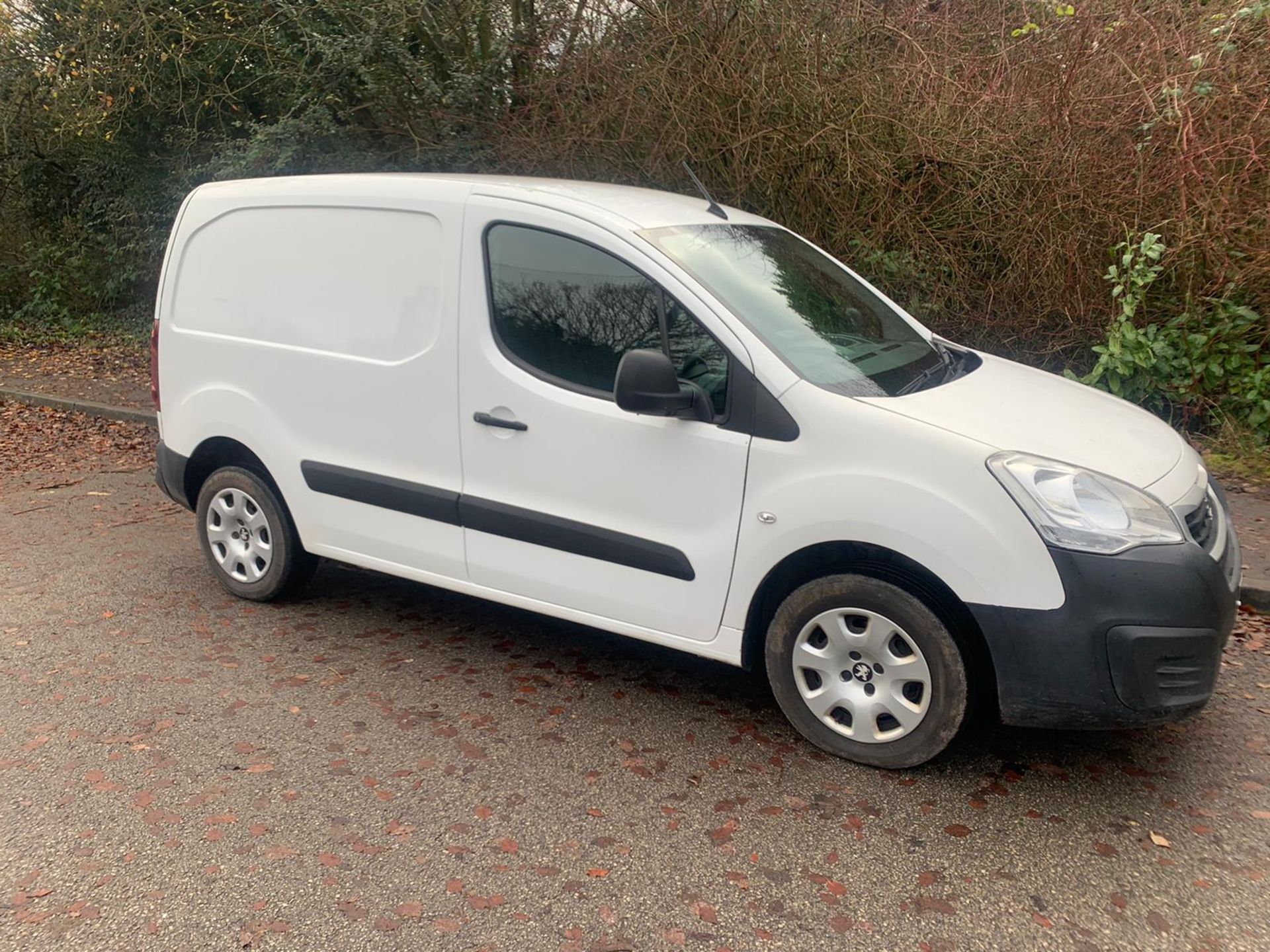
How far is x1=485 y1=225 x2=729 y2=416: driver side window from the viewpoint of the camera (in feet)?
11.8

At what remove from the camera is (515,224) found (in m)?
3.94

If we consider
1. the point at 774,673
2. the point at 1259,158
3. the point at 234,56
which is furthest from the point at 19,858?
the point at 234,56

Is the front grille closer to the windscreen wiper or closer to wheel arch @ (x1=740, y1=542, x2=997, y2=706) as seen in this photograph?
wheel arch @ (x1=740, y1=542, x2=997, y2=706)

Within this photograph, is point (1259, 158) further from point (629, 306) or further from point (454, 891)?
point (454, 891)

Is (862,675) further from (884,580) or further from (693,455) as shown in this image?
(693,455)

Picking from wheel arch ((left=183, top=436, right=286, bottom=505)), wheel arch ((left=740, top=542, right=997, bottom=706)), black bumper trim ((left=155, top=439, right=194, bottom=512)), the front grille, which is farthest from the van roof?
the front grille

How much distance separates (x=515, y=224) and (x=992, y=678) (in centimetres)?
232

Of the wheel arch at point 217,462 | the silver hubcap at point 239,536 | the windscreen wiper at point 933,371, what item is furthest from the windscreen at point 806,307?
the silver hubcap at point 239,536

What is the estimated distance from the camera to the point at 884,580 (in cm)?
329

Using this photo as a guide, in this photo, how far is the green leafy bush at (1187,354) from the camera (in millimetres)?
6500

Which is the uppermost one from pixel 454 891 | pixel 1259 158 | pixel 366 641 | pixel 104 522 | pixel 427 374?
pixel 1259 158

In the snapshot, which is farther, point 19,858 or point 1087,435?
point 1087,435

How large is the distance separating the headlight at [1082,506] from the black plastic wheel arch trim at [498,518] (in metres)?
1.10

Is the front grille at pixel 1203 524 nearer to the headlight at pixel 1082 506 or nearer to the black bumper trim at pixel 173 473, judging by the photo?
the headlight at pixel 1082 506
